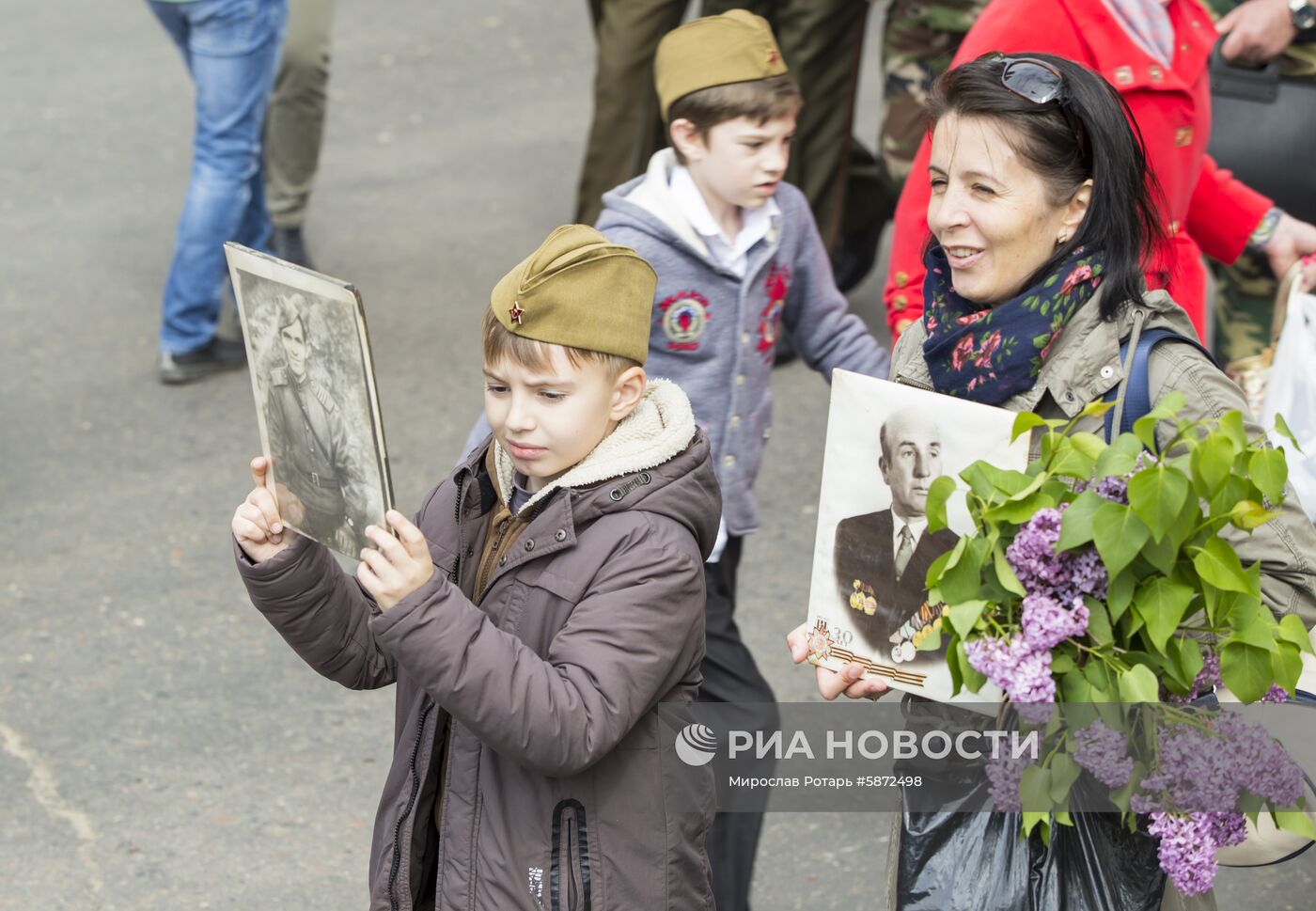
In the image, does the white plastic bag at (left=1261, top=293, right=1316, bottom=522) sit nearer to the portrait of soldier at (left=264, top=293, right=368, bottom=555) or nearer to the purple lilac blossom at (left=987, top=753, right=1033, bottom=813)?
the purple lilac blossom at (left=987, top=753, right=1033, bottom=813)

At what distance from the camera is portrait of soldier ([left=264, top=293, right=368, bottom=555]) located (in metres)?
2.21

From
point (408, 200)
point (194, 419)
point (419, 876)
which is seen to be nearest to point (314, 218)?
point (408, 200)

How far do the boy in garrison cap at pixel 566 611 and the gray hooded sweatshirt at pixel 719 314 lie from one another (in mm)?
916

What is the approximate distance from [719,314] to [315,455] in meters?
1.36

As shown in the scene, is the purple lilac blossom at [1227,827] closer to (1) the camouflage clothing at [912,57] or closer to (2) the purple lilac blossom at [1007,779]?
(2) the purple lilac blossom at [1007,779]

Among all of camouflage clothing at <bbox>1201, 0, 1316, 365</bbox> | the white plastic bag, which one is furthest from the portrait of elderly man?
camouflage clothing at <bbox>1201, 0, 1316, 365</bbox>

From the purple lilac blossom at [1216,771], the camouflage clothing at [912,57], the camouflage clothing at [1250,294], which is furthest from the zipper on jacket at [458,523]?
the camouflage clothing at [912,57]

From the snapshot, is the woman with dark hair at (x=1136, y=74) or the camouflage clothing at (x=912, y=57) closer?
the woman with dark hair at (x=1136, y=74)

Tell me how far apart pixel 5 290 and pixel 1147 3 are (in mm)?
5067

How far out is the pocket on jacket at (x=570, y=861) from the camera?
7.81 ft

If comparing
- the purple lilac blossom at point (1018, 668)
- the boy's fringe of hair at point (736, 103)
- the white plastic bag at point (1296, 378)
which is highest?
the purple lilac blossom at point (1018, 668)

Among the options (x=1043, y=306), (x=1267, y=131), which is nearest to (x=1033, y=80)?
(x=1043, y=306)

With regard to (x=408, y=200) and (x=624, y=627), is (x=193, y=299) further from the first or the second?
(x=624, y=627)

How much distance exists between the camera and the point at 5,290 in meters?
6.94
